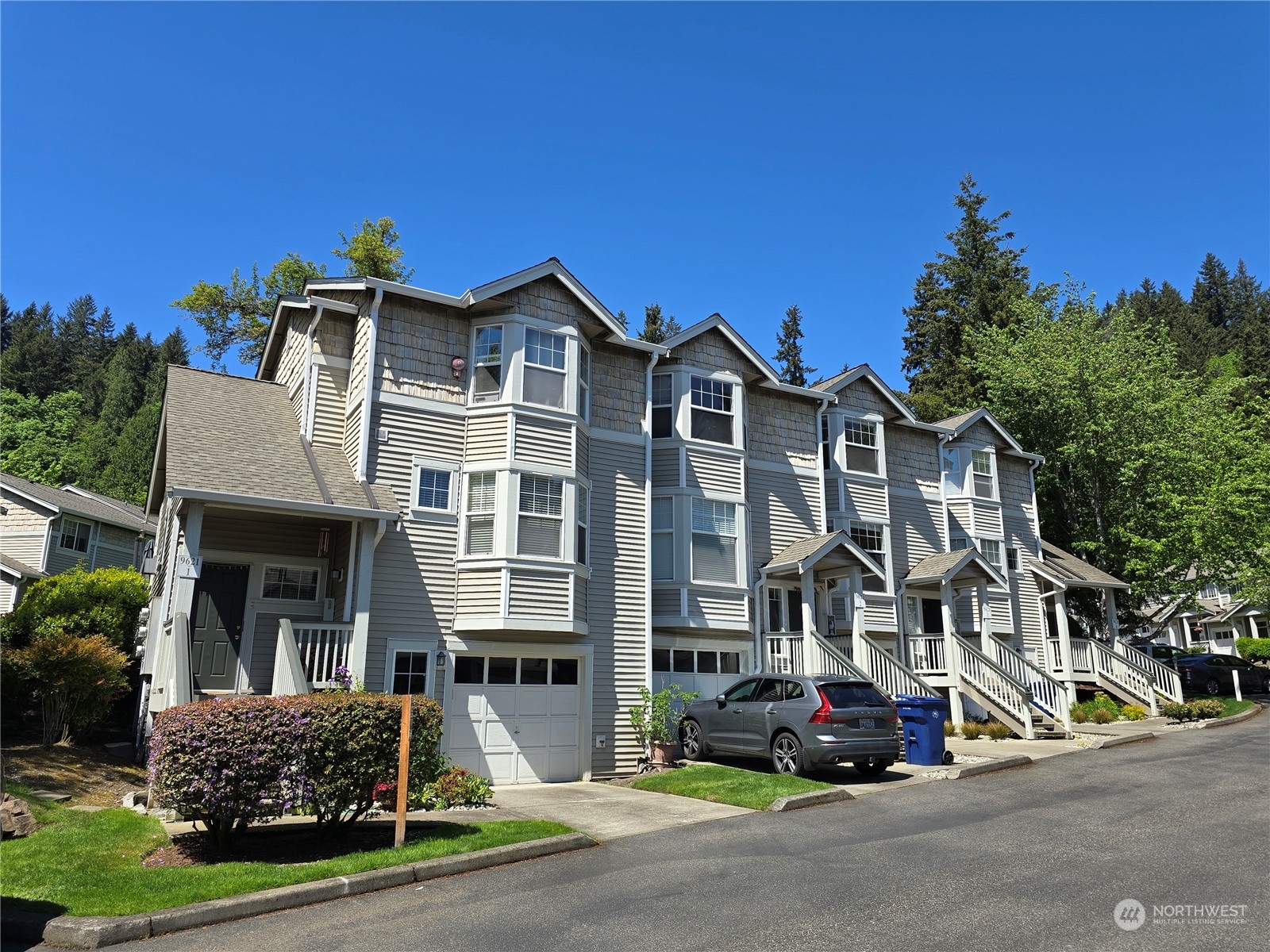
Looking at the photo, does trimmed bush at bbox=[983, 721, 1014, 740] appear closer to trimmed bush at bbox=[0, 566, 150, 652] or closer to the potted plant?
the potted plant

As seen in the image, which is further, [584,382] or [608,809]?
[584,382]

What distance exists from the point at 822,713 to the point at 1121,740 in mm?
8937

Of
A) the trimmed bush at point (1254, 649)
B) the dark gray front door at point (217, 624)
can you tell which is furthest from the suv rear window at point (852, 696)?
the trimmed bush at point (1254, 649)

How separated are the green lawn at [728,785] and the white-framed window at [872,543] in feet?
31.4

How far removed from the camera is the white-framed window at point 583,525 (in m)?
18.3

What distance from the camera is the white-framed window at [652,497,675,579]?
20.2m

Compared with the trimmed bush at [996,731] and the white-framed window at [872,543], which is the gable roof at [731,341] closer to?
the white-framed window at [872,543]

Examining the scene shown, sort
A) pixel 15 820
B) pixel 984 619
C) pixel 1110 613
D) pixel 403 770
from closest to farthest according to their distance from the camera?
pixel 403 770
pixel 15 820
pixel 984 619
pixel 1110 613

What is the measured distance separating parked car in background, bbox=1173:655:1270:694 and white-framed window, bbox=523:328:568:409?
27.9 m

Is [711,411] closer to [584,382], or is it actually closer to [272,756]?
[584,382]

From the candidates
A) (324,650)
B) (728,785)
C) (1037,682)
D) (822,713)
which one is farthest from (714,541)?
(1037,682)

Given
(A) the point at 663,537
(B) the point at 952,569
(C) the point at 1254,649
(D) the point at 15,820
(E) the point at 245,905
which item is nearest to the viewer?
(E) the point at 245,905

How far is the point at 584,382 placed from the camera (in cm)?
1947

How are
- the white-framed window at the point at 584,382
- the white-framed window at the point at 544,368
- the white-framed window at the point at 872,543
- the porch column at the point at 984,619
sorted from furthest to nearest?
the white-framed window at the point at 872,543, the porch column at the point at 984,619, the white-framed window at the point at 584,382, the white-framed window at the point at 544,368
